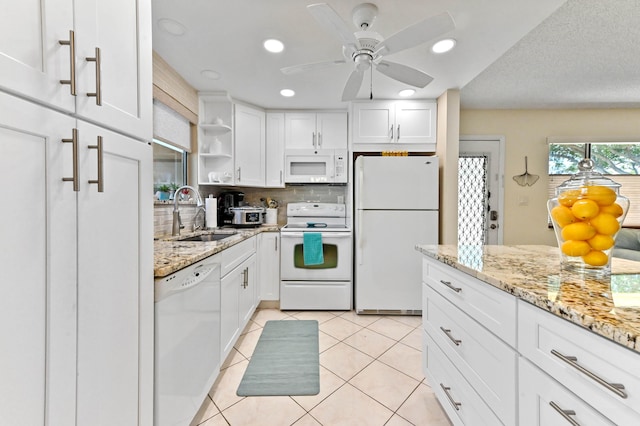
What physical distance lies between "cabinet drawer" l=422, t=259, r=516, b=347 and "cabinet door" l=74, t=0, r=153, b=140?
1.36 meters

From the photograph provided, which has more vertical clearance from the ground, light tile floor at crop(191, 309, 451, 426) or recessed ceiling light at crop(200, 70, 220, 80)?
recessed ceiling light at crop(200, 70, 220, 80)

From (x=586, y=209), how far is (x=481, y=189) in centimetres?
292

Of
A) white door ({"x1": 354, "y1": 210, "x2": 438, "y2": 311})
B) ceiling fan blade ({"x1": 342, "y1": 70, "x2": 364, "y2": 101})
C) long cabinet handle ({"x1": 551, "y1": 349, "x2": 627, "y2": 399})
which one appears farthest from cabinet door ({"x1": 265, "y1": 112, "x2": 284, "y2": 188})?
long cabinet handle ({"x1": 551, "y1": 349, "x2": 627, "y2": 399})

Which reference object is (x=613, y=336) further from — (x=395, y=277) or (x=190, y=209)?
(x=190, y=209)

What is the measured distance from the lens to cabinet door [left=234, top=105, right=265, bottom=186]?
9.96 ft

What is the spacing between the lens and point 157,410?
40.4 inches

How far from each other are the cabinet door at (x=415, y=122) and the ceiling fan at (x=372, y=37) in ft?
3.82

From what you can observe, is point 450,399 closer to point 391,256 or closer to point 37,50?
point 391,256

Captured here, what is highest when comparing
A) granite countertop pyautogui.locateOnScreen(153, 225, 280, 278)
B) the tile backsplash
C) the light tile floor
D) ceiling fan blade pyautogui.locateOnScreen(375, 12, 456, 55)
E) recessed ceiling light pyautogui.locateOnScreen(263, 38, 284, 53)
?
recessed ceiling light pyautogui.locateOnScreen(263, 38, 284, 53)

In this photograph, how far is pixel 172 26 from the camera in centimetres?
174

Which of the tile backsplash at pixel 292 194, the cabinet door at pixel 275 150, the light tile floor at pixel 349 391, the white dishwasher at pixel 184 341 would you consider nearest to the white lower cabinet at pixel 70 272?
the white dishwasher at pixel 184 341

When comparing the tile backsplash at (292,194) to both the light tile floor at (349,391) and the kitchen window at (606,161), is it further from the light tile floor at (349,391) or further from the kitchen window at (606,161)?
the kitchen window at (606,161)

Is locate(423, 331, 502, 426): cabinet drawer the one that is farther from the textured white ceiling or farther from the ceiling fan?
the textured white ceiling

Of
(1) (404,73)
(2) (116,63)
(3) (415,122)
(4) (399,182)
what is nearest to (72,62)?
(2) (116,63)
